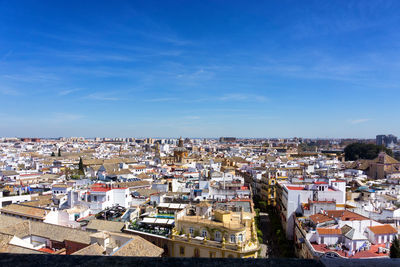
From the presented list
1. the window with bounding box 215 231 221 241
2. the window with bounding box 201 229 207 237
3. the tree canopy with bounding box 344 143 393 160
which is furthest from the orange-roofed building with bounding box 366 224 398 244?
the tree canopy with bounding box 344 143 393 160

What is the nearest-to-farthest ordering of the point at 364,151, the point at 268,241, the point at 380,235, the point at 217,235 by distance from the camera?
the point at 217,235 < the point at 380,235 < the point at 268,241 < the point at 364,151

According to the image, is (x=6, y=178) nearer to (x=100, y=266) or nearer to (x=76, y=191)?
(x=76, y=191)

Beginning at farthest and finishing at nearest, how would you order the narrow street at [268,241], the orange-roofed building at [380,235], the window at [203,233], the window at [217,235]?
the narrow street at [268,241] < the orange-roofed building at [380,235] < the window at [203,233] < the window at [217,235]

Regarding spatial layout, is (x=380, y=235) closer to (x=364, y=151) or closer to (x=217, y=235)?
(x=217, y=235)

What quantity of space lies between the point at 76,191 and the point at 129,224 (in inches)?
236

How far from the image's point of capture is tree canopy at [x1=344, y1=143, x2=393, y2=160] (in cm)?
5364

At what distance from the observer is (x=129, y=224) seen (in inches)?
570

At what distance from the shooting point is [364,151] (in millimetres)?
56125

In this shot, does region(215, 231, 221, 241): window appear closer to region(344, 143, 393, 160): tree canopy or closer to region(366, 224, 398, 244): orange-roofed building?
region(366, 224, 398, 244): orange-roofed building

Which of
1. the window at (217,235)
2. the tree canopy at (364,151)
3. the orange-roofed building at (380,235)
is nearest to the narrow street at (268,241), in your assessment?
the orange-roofed building at (380,235)

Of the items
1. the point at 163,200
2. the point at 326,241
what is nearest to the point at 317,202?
the point at 326,241

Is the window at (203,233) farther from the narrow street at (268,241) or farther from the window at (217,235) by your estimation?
the narrow street at (268,241)

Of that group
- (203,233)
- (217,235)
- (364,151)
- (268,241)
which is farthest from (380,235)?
(364,151)

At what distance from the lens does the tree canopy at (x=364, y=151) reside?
5364cm
